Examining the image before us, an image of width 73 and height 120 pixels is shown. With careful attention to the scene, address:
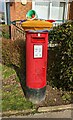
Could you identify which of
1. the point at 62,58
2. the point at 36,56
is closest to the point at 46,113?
the point at 36,56

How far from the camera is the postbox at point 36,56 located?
3446 millimetres

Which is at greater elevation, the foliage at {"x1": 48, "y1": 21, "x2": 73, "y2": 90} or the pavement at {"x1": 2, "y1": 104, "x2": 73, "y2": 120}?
the foliage at {"x1": 48, "y1": 21, "x2": 73, "y2": 90}

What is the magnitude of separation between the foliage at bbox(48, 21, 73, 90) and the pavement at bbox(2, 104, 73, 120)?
719 mm

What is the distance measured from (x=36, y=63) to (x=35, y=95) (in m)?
0.75

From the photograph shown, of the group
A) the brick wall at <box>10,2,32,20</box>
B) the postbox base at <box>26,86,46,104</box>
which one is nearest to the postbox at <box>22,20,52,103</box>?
the postbox base at <box>26,86,46,104</box>

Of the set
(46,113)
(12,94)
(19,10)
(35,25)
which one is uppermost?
(19,10)

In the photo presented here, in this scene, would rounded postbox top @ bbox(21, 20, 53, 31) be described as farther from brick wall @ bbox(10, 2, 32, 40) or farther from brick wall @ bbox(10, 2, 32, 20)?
brick wall @ bbox(10, 2, 32, 20)

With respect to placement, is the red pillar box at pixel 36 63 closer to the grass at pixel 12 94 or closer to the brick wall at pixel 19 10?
the grass at pixel 12 94

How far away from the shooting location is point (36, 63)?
3.73 m

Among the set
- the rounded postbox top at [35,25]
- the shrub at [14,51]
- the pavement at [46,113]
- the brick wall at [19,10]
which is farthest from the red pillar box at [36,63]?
the brick wall at [19,10]

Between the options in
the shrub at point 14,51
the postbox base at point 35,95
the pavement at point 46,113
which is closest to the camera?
the pavement at point 46,113

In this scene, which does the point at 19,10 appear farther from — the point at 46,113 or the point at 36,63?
the point at 46,113

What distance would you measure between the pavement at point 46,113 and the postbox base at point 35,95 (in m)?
0.26

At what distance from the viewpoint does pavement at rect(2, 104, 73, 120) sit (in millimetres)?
3533
